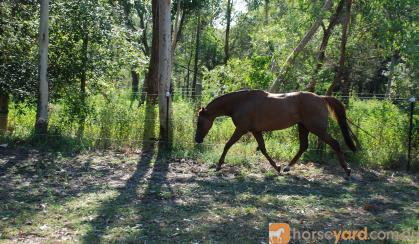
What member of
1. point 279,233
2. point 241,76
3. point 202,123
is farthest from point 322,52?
point 279,233

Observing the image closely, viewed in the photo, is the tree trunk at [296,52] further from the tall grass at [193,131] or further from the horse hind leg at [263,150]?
the horse hind leg at [263,150]

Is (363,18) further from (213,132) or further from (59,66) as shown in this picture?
(59,66)

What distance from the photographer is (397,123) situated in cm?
924

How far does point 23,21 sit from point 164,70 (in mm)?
3651

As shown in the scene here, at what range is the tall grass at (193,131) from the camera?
9266mm

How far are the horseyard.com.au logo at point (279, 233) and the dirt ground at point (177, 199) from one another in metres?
0.12

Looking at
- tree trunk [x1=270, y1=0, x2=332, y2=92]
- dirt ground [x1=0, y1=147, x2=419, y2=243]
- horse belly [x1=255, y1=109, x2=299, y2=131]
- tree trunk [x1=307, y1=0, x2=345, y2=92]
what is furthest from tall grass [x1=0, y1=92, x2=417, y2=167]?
tree trunk [x1=270, y1=0, x2=332, y2=92]

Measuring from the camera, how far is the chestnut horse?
8391mm

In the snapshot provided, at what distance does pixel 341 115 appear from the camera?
8.68 m

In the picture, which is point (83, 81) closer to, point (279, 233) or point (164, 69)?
point (164, 69)

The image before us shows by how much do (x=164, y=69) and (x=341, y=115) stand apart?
162 inches

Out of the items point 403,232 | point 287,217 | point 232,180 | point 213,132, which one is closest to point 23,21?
point 213,132

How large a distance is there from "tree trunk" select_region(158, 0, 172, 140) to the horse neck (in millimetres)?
1437

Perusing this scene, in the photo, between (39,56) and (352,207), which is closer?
(352,207)
